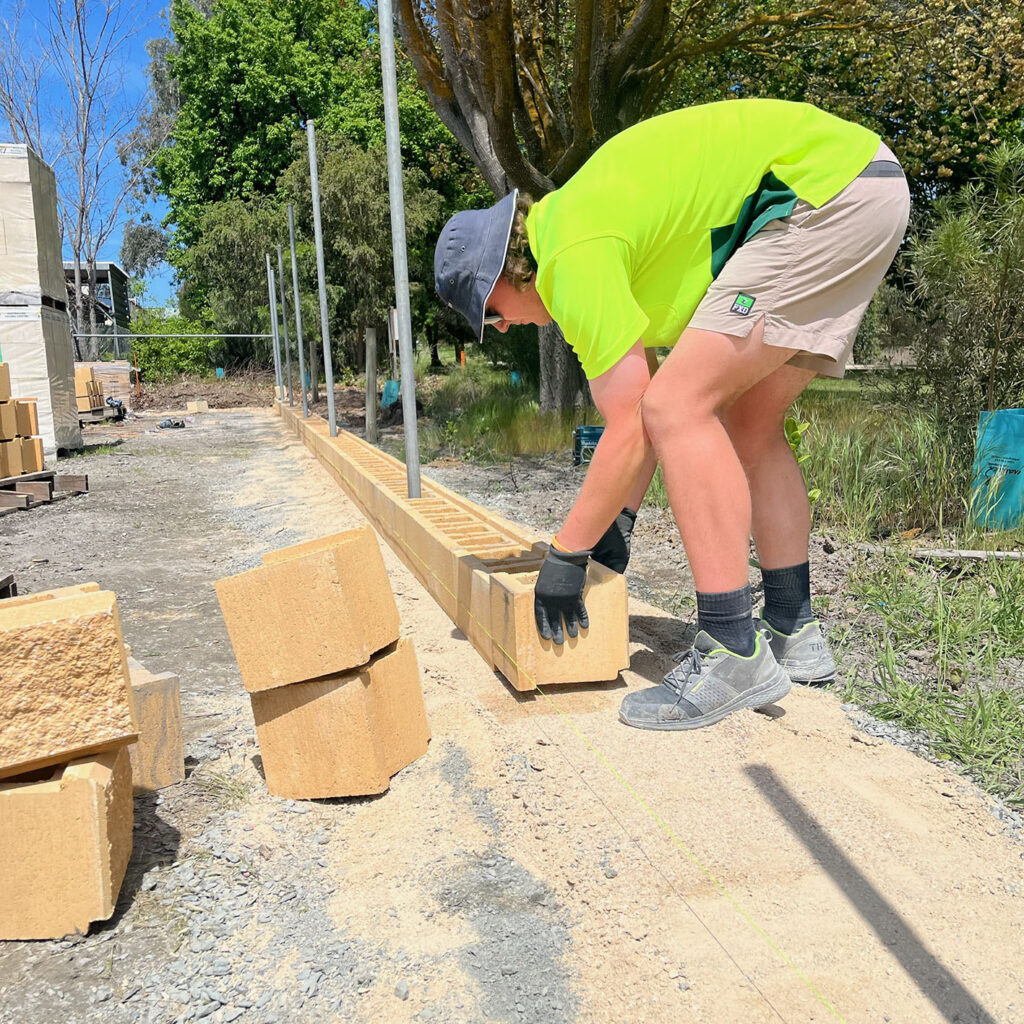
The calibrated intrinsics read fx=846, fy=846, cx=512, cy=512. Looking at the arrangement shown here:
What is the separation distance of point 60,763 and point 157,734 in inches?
18.3

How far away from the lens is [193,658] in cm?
371

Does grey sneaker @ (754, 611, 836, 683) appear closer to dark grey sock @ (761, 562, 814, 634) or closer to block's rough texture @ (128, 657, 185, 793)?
dark grey sock @ (761, 562, 814, 634)

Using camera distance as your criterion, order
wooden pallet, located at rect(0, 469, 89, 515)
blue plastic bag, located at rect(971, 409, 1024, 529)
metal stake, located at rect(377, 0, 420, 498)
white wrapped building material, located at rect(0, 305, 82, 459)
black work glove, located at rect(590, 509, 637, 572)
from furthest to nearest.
A: white wrapped building material, located at rect(0, 305, 82, 459), wooden pallet, located at rect(0, 469, 89, 515), metal stake, located at rect(377, 0, 420, 498), blue plastic bag, located at rect(971, 409, 1024, 529), black work glove, located at rect(590, 509, 637, 572)

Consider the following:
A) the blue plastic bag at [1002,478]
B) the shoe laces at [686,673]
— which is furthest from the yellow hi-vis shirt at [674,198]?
the blue plastic bag at [1002,478]

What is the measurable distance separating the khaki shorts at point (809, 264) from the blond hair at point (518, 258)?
21.4 inches

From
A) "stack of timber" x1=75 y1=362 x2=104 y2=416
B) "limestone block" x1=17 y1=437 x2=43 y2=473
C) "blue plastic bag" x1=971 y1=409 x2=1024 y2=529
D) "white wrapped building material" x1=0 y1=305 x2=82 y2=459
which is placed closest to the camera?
"blue plastic bag" x1=971 y1=409 x2=1024 y2=529

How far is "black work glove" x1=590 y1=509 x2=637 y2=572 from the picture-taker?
9.61 feet

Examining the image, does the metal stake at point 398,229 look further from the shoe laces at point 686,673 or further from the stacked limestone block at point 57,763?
the stacked limestone block at point 57,763

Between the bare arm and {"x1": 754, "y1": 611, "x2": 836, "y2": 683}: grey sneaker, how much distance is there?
2.78 feet

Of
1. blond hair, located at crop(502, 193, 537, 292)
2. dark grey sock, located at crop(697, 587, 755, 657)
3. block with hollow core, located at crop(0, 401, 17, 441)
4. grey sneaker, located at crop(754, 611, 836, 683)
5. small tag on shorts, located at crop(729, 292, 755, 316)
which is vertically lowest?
grey sneaker, located at crop(754, 611, 836, 683)

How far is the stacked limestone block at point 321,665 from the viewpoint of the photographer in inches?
83.4

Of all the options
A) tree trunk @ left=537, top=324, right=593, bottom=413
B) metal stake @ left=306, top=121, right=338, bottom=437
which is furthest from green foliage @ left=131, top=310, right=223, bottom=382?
metal stake @ left=306, top=121, right=338, bottom=437

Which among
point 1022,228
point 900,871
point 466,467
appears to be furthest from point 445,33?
point 900,871

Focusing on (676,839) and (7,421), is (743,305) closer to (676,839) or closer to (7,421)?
(676,839)
